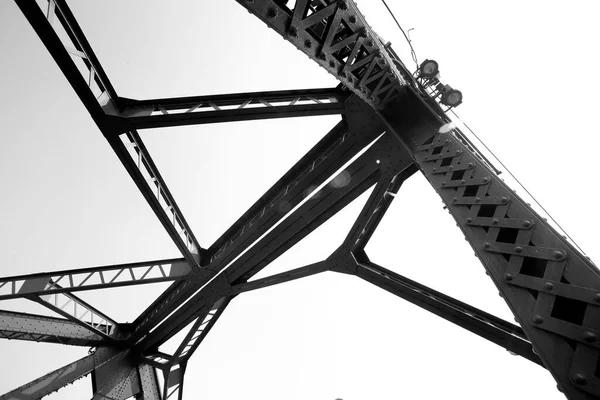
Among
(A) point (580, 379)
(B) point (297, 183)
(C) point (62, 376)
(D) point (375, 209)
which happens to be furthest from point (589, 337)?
(C) point (62, 376)

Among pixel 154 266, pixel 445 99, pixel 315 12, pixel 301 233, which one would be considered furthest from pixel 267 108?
pixel 154 266

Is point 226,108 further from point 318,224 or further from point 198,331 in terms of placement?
point 198,331

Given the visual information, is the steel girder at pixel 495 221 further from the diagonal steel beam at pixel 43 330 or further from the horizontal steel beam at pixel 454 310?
the diagonal steel beam at pixel 43 330

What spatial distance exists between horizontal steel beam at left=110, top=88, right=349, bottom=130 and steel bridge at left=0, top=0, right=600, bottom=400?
0.02m

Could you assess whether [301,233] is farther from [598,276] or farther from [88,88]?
[598,276]

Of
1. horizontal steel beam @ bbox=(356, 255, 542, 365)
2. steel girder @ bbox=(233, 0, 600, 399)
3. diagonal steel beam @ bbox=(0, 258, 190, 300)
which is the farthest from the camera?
diagonal steel beam @ bbox=(0, 258, 190, 300)

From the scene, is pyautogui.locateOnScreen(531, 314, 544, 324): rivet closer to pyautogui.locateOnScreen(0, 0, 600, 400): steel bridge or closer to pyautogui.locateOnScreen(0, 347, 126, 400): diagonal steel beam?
pyautogui.locateOnScreen(0, 0, 600, 400): steel bridge

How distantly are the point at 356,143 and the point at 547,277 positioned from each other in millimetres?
4468

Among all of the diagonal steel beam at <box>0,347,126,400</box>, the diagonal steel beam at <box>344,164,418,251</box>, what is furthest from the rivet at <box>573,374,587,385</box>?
the diagonal steel beam at <box>0,347,126,400</box>

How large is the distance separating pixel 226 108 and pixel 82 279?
586 centimetres

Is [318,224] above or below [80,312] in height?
above

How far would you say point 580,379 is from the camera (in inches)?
59.1

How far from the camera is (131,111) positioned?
223 inches

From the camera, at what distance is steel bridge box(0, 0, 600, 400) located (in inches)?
76.0
